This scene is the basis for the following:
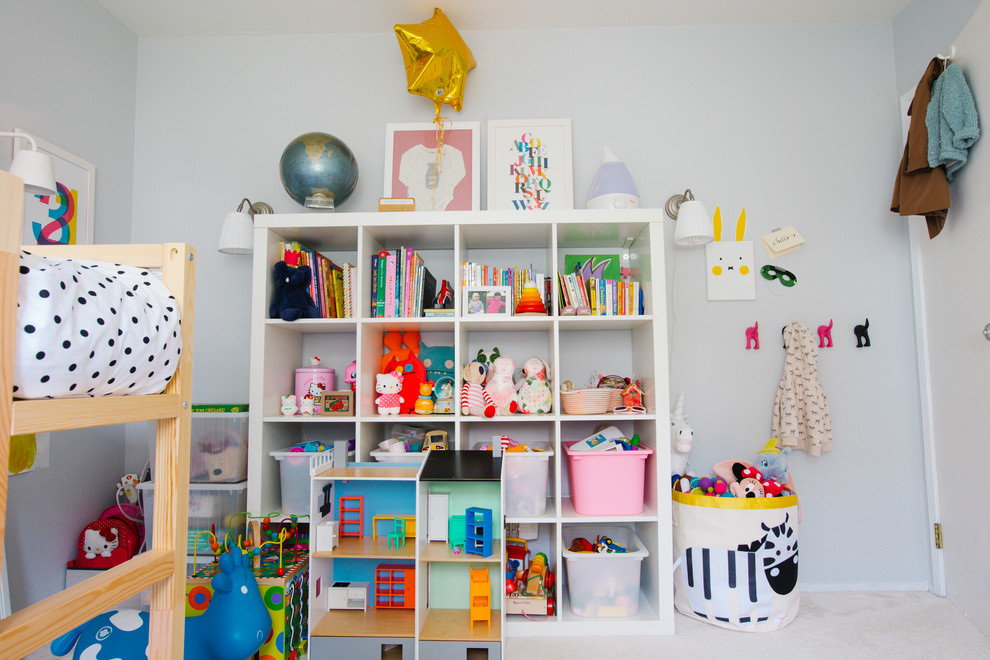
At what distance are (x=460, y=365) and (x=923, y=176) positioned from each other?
6.06 ft

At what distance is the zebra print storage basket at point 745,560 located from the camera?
1993 mm

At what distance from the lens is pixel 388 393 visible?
7.23 feet

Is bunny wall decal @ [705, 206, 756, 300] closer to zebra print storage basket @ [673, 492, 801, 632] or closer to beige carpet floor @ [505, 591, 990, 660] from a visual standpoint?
zebra print storage basket @ [673, 492, 801, 632]

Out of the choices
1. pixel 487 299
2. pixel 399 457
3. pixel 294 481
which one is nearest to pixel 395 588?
pixel 399 457

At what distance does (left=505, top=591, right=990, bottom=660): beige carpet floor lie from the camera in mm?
1843

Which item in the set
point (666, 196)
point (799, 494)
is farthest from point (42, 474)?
point (799, 494)

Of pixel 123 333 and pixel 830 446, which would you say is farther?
pixel 830 446

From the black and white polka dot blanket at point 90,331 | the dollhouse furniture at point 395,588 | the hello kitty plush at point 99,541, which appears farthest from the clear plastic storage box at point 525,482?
the hello kitty plush at point 99,541

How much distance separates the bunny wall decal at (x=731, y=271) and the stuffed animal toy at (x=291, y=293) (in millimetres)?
1672

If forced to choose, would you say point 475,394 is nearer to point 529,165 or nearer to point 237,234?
point 529,165

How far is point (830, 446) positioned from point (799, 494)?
244 mm

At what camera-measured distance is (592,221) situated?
7.02ft

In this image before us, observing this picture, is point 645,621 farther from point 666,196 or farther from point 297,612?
point 666,196

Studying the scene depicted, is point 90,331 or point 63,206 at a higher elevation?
point 63,206
